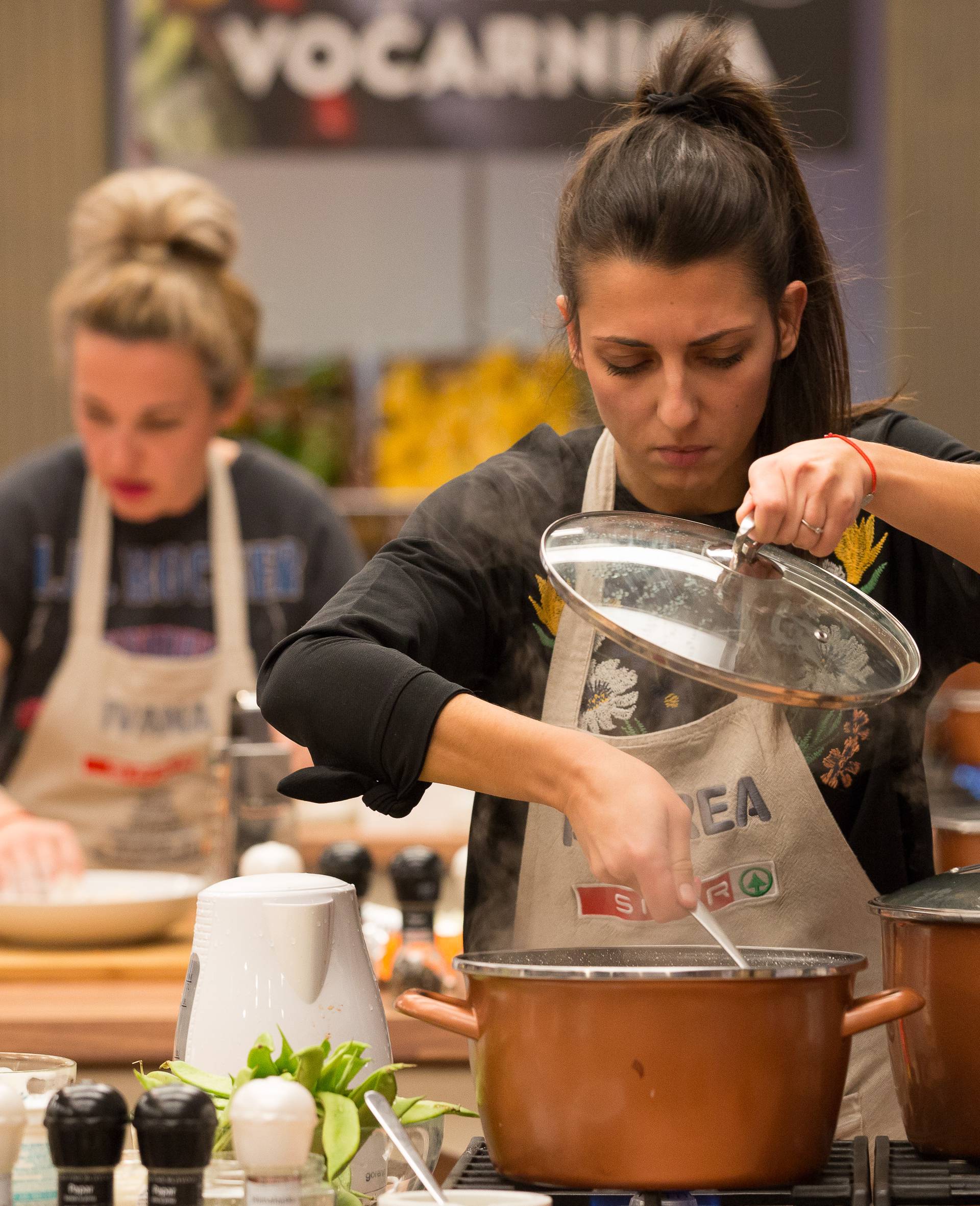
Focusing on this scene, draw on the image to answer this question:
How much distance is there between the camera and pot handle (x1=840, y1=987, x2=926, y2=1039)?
0.87 metres

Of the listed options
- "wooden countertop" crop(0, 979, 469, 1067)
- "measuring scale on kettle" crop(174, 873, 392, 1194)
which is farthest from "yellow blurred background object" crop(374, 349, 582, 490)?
"measuring scale on kettle" crop(174, 873, 392, 1194)

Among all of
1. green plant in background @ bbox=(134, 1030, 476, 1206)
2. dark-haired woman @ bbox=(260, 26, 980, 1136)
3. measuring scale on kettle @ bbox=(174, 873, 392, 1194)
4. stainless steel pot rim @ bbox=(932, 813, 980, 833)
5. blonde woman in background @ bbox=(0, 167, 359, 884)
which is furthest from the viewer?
blonde woman in background @ bbox=(0, 167, 359, 884)

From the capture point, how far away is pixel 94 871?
6.75 feet

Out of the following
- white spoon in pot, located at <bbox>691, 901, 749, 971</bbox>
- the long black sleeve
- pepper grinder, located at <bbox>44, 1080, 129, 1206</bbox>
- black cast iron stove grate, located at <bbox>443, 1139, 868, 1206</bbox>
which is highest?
the long black sleeve

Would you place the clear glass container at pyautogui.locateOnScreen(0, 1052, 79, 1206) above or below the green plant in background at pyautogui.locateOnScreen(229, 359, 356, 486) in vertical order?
below

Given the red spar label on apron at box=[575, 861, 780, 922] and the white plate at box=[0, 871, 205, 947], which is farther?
the white plate at box=[0, 871, 205, 947]

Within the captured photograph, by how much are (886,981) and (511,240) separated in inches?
123

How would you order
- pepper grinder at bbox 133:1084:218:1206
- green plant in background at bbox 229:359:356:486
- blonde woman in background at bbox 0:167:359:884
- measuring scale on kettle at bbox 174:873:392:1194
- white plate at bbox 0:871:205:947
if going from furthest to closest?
green plant in background at bbox 229:359:356:486
blonde woman in background at bbox 0:167:359:884
white plate at bbox 0:871:205:947
measuring scale on kettle at bbox 174:873:392:1194
pepper grinder at bbox 133:1084:218:1206

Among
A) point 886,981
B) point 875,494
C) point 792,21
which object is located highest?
point 792,21

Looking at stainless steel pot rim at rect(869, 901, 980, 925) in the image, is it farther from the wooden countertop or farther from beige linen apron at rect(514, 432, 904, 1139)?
the wooden countertop

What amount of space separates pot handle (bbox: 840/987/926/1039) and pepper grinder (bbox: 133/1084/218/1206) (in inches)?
14.0

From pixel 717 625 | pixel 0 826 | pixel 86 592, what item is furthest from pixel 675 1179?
pixel 86 592

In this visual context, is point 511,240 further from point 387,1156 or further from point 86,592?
point 387,1156

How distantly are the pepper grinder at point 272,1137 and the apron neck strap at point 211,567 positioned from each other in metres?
1.78
